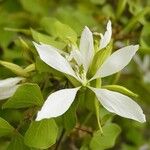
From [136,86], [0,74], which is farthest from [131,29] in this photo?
[0,74]

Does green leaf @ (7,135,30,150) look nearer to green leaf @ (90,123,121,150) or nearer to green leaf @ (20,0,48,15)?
green leaf @ (90,123,121,150)

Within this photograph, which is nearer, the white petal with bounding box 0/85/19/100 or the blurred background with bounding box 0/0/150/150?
the white petal with bounding box 0/85/19/100

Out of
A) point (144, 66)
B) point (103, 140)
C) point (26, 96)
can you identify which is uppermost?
point (26, 96)

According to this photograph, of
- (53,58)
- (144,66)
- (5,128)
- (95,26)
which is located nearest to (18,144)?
(5,128)

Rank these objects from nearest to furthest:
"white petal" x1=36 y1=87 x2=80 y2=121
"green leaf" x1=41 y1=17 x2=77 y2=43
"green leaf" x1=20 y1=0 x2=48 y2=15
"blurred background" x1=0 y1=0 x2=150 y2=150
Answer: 1. "white petal" x1=36 y1=87 x2=80 y2=121
2. "green leaf" x1=41 y1=17 x2=77 y2=43
3. "blurred background" x1=0 y1=0 x2=150 y2=150
4. "green leaf" x1=20 y1=0 x2=48 y2=15

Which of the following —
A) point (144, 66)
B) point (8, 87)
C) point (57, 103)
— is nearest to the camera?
point (57, 103)

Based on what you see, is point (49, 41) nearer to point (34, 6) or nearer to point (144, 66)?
point (34, 6)

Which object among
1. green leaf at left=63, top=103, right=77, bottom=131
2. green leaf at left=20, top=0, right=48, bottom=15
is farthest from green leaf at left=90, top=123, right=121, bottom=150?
green leaf at left=20, top=0, right=48, bottom=15

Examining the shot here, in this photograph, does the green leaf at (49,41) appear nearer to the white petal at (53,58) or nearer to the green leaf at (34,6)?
the white petal at (53,58)
